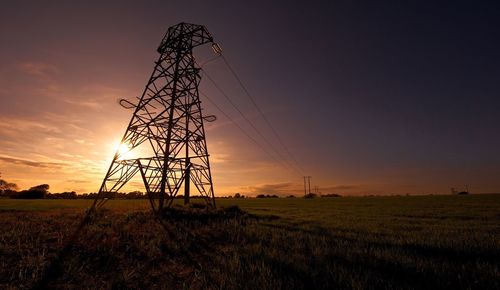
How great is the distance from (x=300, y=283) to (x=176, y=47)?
18.5 meters

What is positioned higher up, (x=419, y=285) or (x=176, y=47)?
(x=176, y=47)

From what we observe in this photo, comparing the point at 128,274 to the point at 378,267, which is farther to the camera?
the point at 378,267

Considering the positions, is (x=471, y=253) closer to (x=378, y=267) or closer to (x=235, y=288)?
(x=378, y=267)

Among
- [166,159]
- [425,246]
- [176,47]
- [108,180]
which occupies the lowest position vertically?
[425,246]

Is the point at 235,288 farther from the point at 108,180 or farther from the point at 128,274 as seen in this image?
the point at 108,180

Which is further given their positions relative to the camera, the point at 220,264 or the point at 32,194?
the point at 32,194

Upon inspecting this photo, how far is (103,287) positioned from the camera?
14.1ft

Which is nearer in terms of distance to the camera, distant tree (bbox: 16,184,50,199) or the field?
the field

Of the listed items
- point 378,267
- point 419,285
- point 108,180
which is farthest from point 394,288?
point 108,180

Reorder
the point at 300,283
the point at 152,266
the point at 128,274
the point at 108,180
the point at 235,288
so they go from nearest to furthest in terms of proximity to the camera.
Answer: the point at 235,288, the point at 300,283, the point at 128,274, the point at 152,266, the point at 108,180

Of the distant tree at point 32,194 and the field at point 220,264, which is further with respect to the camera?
the distant tree at point 32,194

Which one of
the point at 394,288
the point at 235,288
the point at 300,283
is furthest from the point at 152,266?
the point at 394,288

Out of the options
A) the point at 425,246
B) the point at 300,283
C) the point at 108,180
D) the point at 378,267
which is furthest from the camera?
the point at 108,180

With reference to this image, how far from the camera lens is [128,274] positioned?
4.84 metres
